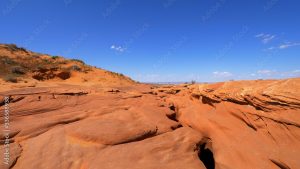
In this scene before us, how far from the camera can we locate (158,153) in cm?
470

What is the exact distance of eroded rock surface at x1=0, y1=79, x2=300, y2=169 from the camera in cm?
441

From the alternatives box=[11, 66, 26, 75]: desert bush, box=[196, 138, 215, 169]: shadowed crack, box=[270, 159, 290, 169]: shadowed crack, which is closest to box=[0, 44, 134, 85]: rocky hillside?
box=[11, 66, 26, 75]: desert bush

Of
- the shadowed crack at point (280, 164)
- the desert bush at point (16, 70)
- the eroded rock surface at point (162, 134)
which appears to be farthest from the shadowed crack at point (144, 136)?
the desert bush at point (16, 70)

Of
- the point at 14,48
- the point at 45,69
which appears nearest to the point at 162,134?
the point at 45,69

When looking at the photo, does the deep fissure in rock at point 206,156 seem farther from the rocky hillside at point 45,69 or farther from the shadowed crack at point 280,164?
the rocky hillside at point 45,69

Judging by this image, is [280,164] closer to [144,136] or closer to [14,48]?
[144,136]

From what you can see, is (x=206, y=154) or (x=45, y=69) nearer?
(x=206, y=154)

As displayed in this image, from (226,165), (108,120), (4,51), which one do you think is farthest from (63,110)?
(4,51)

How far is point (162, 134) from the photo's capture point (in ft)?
19.0

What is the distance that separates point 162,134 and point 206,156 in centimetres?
134

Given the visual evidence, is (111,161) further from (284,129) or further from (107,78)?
(107,78)

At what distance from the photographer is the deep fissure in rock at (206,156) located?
5.48 meters

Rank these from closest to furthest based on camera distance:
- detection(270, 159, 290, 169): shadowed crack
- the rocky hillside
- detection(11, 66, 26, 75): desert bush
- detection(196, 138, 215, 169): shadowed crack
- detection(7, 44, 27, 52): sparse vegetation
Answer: detection(270, 159, 290, 169): shadowed crack, detection(196, 138, 215, 169): shadowed crack, detection(11, 66, 26, 75): desert bush, the rocky hillside, detection(7, 44, 27, 52): sparse vegetation

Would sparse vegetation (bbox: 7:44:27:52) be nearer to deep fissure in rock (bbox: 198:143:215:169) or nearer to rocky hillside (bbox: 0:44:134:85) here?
rocky hillside (bbox: 0:44:134:85)
